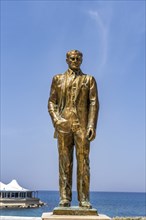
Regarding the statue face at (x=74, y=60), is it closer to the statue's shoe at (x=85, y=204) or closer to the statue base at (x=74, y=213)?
the statue's shoe at (x=85, y=204)

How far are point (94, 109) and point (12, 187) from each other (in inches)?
2927

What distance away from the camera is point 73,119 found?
8.26m

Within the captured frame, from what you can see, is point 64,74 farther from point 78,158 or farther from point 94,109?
point 78,158

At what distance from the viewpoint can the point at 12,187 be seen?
80562 mm

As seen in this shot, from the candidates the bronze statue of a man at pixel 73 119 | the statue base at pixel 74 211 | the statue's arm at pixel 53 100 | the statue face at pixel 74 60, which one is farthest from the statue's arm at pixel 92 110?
the statue base at pixel 74 211

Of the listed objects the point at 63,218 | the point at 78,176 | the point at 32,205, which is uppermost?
the point at 78,176

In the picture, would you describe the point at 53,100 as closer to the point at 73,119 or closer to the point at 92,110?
the point at 73,119

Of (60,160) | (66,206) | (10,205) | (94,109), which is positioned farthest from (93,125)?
(10,205)

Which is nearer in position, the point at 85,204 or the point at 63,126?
the point at 85,204

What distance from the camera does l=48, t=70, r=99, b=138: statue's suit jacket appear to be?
8.36 meters

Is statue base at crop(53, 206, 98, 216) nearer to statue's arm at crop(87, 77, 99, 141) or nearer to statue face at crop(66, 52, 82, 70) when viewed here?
statue's arm at crop(87, 77, 99, 141)

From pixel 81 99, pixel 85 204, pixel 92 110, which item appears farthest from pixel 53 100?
pixel 85 204

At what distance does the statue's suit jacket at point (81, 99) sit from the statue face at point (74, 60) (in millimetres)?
177

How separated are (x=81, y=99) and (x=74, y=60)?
2.54ft
